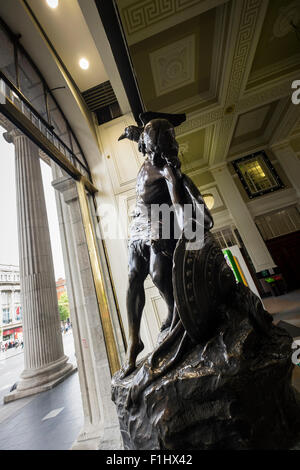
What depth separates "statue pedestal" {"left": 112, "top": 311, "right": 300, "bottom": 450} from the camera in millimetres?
906

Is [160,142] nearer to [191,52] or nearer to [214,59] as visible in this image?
[191,52]

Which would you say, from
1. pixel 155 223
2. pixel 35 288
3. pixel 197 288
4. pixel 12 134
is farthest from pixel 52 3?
pixel 35 288

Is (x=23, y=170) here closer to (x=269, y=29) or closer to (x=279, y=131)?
(x=269, y=29)

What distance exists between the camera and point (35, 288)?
520 cm

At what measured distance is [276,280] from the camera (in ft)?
26.4

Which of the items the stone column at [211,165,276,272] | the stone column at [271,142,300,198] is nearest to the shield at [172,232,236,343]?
the stone column at [211,165,276,272]

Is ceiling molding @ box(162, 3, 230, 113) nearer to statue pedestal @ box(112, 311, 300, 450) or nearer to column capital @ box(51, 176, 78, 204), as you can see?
column capital @ box(51, 176, 78, 204)

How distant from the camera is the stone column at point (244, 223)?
7.73 m

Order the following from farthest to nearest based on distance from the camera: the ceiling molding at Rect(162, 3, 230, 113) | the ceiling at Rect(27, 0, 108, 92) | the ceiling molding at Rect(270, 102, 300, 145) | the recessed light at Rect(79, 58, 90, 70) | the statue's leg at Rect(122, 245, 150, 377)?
the ceiling molding at Rect(270, 102, 300, 145) → the ceiling molding at Rect(162, 3, 230, 113) → the recessed light at Rect(79, 58, 90, 70) → the ceiling at Rect(27, 0, 108, 92) → the statue's leg at Rect(122, 245, 150, 377)

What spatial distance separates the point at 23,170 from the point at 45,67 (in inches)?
167

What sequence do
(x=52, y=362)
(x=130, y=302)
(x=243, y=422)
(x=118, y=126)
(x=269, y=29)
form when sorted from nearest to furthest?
1. (x=243, y=422)
2. (x=130, y=302)
3. (x=118, y=126)
4. (x=269, y=29)
5. (x=52, y=362)

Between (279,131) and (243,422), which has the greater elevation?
(279,131)

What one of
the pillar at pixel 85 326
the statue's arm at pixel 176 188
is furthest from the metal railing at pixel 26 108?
the statue's arm at pixel 176 188

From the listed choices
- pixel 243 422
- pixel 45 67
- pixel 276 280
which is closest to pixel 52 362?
pixel 243 422
